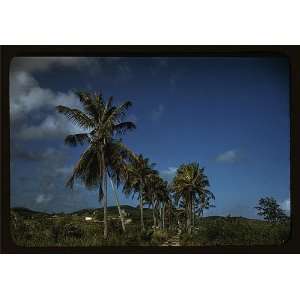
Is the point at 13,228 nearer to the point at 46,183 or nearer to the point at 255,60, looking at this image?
the point at 46,183

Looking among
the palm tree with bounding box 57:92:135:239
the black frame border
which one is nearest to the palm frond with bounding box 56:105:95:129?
the palm tree with bounding box 57:92:135:239

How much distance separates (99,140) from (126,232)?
1.31 m

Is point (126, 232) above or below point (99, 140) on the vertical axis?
below

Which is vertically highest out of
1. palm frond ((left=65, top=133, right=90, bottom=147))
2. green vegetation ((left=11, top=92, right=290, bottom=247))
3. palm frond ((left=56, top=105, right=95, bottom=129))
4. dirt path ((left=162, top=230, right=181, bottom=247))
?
palm frond ((left=56, top=105, right=95, bottom=129))

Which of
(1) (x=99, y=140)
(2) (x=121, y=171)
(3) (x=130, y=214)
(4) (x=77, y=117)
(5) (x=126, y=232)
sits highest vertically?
(4) (x=77, y=117)

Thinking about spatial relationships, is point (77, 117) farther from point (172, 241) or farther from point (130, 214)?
point (172, 241)

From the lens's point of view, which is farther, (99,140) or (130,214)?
(99,140)

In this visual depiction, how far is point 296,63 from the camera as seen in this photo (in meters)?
8.29

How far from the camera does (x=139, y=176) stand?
8344 mm

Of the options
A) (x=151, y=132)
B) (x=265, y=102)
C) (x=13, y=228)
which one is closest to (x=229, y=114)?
(x=265, y=102)

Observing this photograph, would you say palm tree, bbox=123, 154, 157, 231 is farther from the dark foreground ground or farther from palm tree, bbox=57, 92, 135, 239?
the dark foreground ground

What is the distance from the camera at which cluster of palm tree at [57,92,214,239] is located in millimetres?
8320
